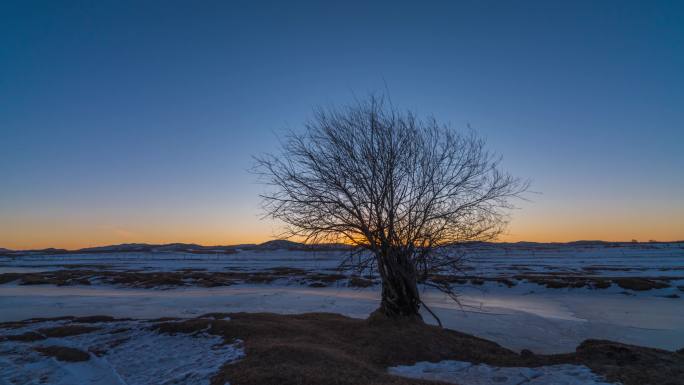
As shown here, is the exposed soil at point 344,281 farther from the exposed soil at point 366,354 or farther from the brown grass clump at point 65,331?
the brown grass clump at point 65,331

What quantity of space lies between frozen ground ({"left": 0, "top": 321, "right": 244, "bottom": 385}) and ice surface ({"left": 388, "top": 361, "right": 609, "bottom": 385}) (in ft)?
13.6

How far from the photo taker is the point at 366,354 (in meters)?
9.62

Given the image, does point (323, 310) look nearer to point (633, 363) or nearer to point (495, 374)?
point (495, 374)

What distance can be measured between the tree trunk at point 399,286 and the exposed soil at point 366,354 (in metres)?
0.54

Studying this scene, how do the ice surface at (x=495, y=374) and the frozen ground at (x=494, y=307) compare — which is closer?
the ice surface at (x=495, y=374)

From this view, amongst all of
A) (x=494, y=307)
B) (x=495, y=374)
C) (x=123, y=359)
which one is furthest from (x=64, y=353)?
(x=494, y=307)

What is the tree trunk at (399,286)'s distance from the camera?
40.5ft

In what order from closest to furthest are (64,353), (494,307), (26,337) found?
1. (64,353)
2. (26,337)
3. (494,307)

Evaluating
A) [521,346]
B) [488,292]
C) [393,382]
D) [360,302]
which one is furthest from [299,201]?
[488,292]

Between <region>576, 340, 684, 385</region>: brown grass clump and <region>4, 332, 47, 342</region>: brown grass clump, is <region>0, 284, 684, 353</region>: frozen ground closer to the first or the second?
<region>576, 340, 684, 385</region>: brown grass clump

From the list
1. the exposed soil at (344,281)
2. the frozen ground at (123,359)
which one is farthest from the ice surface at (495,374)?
the exposed soil at (344,281)

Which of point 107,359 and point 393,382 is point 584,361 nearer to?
point 393,382

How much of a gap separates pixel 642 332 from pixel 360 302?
43.7 feet

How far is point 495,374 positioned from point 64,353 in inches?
413
